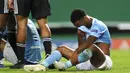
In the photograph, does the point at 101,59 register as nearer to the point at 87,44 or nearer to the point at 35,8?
the point at 87,44

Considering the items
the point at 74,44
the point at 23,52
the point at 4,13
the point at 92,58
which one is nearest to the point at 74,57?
the point at 92,58

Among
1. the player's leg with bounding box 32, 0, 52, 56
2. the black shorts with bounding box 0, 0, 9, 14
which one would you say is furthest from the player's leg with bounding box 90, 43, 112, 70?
the black shorts with bounding box 0, 0, 9, 14

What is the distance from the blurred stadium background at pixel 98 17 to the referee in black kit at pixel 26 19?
981cm

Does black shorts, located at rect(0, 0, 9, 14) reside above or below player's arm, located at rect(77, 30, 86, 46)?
above

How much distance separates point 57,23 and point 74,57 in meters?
10.8

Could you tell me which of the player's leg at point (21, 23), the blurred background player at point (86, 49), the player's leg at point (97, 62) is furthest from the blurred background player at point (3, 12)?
the player's leg at point (97, 62)

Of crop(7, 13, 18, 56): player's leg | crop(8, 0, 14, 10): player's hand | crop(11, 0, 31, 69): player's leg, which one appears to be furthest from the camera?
crop(7, 13, 18, 56): player's leg

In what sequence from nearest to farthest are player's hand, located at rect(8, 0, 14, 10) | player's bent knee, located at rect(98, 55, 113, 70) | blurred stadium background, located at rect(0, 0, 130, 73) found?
player's bent knee, located at rect(98, 55, 113, 70), player's hand, located at rect(8, 0, 14, 10), blurred stadium background, located at rect(0, 0, 130, 73)

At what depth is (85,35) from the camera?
284 inches

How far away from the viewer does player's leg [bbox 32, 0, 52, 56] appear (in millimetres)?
7906

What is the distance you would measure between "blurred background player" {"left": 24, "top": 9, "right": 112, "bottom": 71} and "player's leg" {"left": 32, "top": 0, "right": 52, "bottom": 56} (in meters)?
0.45

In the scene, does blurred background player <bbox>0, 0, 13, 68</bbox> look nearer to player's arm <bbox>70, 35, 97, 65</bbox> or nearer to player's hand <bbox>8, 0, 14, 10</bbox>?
player's hand <bbox>8, 0, 14, 10</bbox>

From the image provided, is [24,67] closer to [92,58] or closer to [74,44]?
[92,58]

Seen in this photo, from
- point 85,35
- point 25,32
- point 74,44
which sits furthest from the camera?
point 74,44
